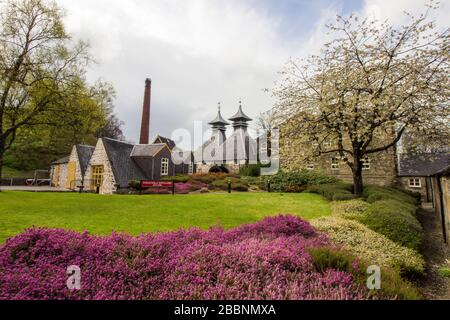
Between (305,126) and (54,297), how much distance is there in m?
17.2

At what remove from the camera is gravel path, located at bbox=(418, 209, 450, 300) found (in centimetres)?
633

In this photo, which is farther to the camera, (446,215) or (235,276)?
(446,215)

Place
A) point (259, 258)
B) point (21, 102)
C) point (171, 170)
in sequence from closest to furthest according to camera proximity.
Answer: point (259, 258) < point (21, 102) < point (171, 170)

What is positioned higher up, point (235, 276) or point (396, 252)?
point (235, 276)

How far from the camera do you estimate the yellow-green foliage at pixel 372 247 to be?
20.8 feet

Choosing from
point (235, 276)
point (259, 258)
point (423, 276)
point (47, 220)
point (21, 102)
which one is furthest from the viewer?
point (21, 102)

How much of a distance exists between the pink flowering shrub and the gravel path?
14.9ft

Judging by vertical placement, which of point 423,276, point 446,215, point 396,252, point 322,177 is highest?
point 322,177

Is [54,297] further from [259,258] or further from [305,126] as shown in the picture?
[305,126]

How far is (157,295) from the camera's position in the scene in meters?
2.98

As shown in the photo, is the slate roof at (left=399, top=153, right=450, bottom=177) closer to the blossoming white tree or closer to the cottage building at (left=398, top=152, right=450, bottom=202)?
the cottage building at (left=398, top=152, right=450, bottom=202)

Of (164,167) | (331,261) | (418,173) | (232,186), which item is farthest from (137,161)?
(418,173)

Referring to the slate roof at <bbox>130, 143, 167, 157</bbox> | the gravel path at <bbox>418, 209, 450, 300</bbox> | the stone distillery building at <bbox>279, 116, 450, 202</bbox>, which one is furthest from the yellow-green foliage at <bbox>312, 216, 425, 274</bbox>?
the slate roof at <bbox>130, 143, 167, 157</bbox>
